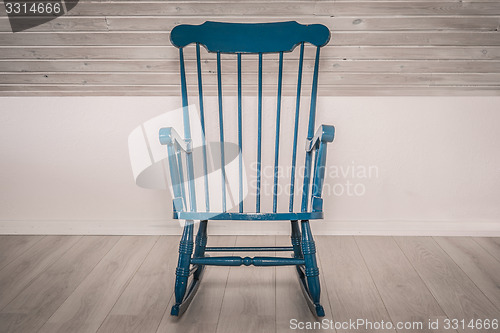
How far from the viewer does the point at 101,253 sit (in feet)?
5.71

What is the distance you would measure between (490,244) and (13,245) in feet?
8.25

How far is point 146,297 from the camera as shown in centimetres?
138

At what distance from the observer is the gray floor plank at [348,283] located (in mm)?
1271

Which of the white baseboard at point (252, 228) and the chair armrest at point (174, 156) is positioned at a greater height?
the chair armrest at point (174, 156)

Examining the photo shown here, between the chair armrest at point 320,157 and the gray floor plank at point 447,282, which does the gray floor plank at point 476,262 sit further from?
the chair armrest at point 320,157

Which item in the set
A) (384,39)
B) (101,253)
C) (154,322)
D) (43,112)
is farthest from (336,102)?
(43,112)

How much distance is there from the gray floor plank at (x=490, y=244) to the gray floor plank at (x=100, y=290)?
1.73 meters

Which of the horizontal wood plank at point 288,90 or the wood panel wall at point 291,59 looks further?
the horizontal wood plank at point 288,90

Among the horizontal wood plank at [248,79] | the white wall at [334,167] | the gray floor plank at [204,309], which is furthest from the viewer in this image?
the white wall at [334,167]

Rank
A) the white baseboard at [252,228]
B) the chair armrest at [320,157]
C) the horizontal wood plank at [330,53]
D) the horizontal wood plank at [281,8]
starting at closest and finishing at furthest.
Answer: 1. the chair armrest at [320,157]
2. the horizontal wood plank at [281,8]
3. the horizontal wood plank at [330,53]
4. the white baseboard at [252,228]

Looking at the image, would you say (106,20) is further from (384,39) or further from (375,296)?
(375,296)

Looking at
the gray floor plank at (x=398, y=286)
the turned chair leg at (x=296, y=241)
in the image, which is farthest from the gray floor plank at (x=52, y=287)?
the gray floor plank at (x=398, y=286)

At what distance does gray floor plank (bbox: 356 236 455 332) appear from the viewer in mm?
1251

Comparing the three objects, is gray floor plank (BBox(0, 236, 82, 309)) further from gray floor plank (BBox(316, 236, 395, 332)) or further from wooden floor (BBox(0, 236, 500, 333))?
gray floor plank (BBox(316, 236, 395, 332))
